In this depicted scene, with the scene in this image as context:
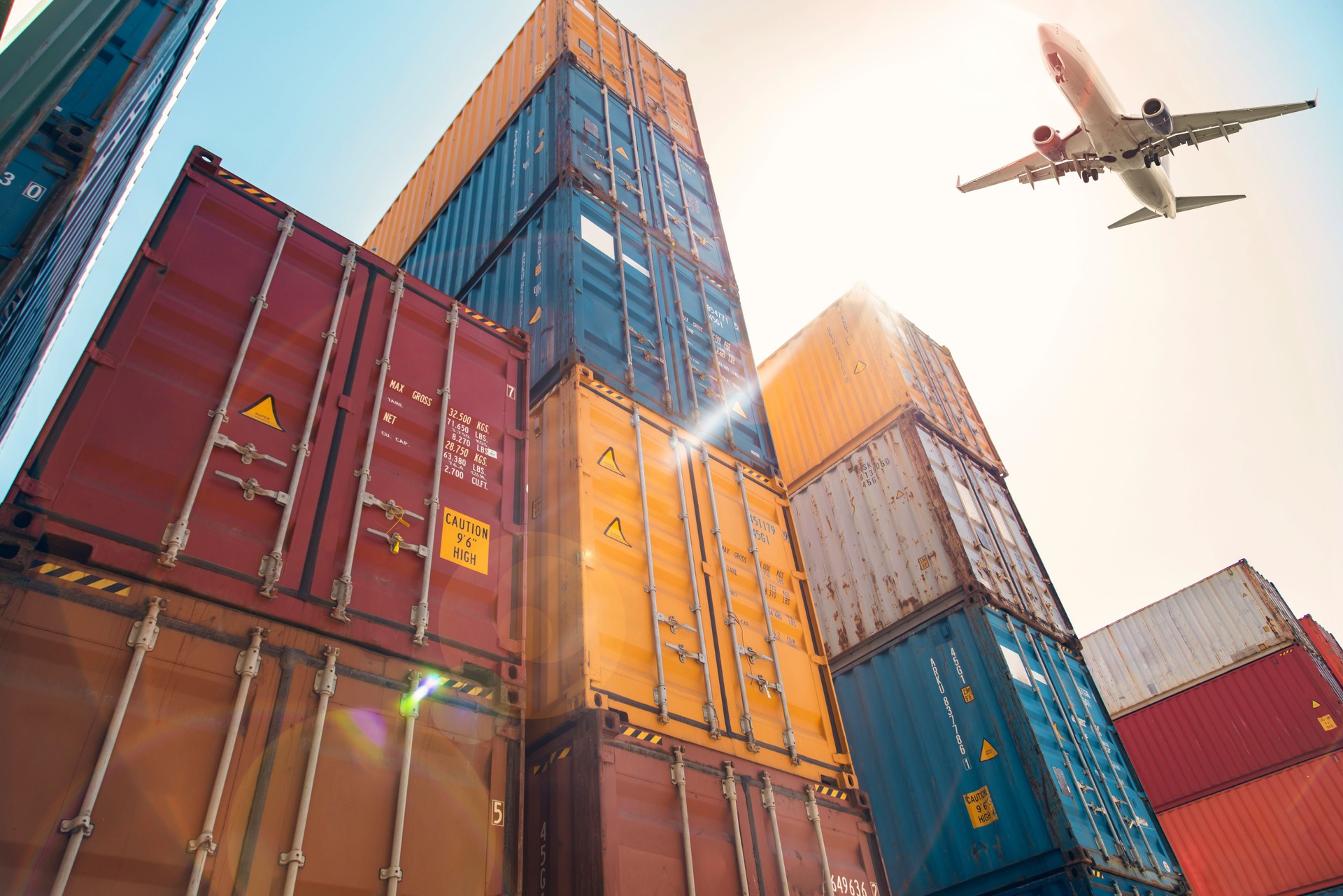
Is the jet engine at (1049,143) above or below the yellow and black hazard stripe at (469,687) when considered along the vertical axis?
above

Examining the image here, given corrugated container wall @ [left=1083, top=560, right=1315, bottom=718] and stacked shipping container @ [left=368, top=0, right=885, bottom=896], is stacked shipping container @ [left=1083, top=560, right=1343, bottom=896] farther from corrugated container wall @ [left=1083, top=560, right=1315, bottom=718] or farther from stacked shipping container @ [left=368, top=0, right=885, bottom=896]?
stacked shipping container @ [left=368, top=0, right=885, bottom=896]

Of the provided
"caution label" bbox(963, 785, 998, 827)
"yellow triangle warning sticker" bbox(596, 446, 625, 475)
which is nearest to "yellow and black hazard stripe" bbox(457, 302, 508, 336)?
"yellow triangle warning sticker" bbox(596, 446, 625, 475)

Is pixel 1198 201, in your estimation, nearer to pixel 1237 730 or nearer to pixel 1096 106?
pixel 1096 106

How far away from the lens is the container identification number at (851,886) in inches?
210

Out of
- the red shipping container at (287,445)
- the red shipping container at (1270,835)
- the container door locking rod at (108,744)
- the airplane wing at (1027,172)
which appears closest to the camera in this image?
the container door locking rod at (108,744)

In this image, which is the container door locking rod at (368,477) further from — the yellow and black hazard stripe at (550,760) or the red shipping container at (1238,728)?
the red shipping container at (1238,728)

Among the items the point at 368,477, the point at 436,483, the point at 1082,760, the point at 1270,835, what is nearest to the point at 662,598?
the point at 436,483

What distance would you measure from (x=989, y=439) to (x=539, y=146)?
373 inches

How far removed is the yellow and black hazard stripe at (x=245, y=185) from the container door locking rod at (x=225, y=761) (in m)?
3.17

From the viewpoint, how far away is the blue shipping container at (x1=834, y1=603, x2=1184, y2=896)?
7828 mm

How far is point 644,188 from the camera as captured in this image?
10062mm

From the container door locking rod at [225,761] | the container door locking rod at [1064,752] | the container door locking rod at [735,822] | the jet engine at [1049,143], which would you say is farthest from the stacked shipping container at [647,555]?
the jet engine at [1049,143]

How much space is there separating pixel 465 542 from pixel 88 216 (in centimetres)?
386

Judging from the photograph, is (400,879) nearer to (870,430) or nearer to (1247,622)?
(870,430)
